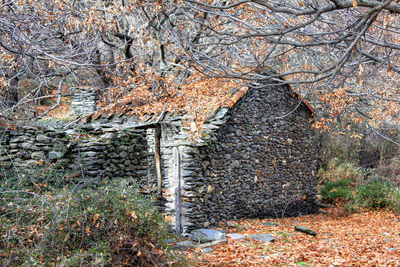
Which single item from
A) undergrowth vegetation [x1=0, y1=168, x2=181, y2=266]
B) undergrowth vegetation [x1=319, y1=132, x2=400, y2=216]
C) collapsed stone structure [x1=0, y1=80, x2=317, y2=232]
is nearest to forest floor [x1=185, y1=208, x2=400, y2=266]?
collapsed stone structure [x1=0, y1=80, x2=317, y2=232]

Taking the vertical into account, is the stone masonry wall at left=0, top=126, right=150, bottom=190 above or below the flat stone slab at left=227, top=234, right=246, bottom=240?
above

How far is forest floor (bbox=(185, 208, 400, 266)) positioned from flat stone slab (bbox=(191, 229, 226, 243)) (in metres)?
0.27

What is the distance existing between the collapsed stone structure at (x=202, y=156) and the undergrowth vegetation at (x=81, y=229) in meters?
1.46

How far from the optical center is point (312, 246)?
7.64m

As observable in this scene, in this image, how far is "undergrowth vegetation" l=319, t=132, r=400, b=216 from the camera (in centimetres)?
1320

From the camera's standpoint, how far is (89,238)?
4.52m

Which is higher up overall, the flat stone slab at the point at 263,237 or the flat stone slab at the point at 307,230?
the flat stone slab at the point at 263,237

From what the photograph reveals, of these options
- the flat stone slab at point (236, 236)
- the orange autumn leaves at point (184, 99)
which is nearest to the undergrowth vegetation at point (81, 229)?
the flat stone slab at point (236, 236)

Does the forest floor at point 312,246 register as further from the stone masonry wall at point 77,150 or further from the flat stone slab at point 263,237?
the stone masonry wall at point 77,150

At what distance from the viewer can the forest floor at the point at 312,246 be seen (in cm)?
630

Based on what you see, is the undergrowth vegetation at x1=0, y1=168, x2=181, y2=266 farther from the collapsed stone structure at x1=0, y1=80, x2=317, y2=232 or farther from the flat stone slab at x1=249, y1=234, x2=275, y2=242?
the flat stone slab at x1=249, y1=234, x2=275, y2=242

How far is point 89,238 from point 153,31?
8930 millimetres

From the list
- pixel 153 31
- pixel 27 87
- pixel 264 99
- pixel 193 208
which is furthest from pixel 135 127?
pixel 27 87

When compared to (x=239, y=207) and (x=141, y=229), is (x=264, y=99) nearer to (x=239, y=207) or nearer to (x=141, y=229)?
(x=239, y=207)
